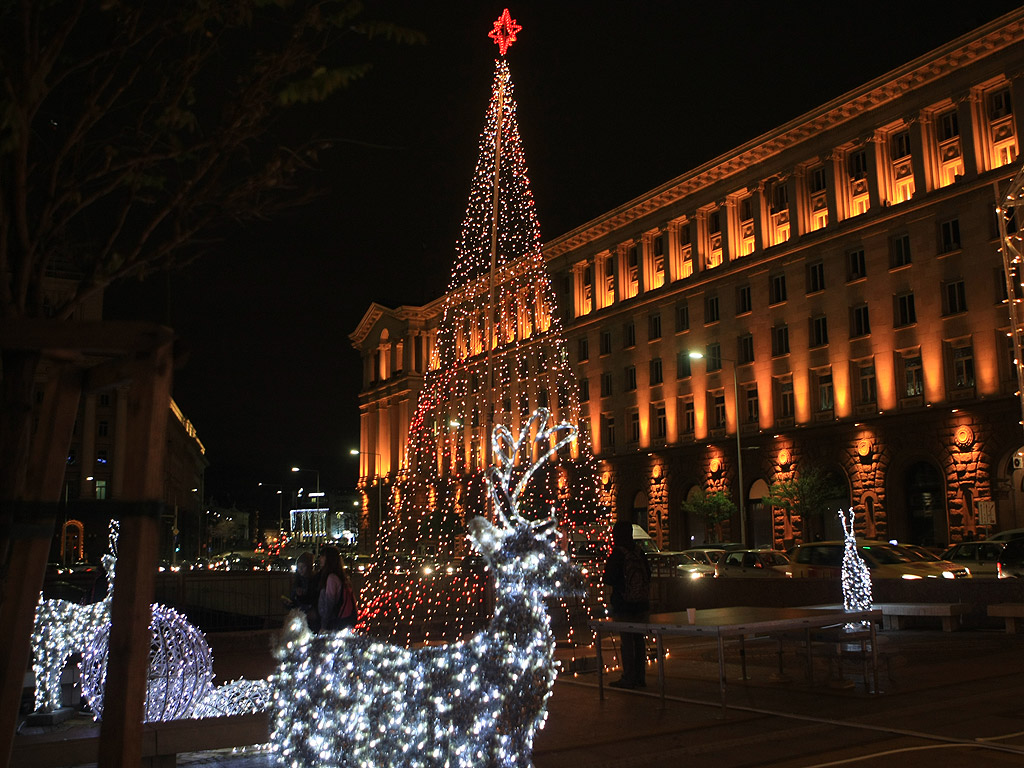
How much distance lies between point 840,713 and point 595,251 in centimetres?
5224

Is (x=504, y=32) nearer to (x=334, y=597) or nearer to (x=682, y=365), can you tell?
(x=334, y=597)

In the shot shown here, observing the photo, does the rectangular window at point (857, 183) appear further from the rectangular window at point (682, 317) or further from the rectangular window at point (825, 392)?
the rectangular window at point (682, 317)

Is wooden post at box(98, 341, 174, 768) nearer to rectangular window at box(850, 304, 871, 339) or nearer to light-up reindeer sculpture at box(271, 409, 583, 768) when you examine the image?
light-up reindeer sculpture at box(271, 409, 583, 768)

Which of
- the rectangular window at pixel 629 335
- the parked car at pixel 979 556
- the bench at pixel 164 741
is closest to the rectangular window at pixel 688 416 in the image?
the rectangular window at pixel 629 335

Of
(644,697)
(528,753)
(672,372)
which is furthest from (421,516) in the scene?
(528,753)

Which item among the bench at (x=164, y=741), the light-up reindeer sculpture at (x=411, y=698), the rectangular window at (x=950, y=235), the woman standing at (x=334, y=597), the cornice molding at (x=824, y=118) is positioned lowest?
the bench at (x=164, y=741)

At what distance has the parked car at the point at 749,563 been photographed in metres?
31.3

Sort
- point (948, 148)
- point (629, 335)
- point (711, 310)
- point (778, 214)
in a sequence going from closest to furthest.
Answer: point (948, 148)
point (778, 214)
point (711, 310)
point (629, 335)

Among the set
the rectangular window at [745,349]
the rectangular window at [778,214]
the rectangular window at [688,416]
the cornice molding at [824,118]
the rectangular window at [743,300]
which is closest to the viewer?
the cornice molding at [824,118]

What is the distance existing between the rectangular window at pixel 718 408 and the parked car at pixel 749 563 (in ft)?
58.8

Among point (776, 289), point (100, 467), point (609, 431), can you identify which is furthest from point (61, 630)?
point (100, 467)

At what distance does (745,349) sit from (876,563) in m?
26.6

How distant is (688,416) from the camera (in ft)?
174

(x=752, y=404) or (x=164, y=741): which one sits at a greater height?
(x=752, y=404)
